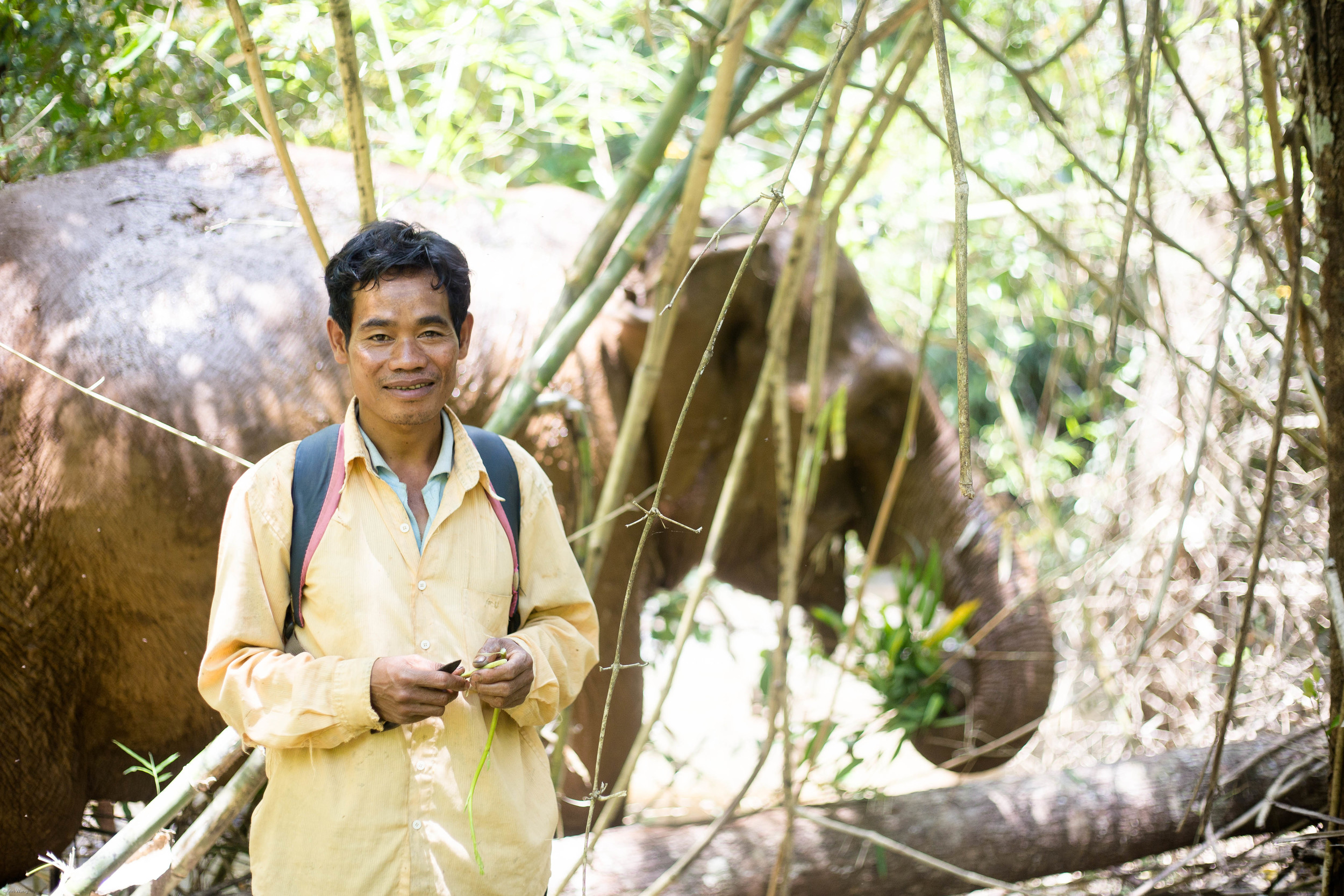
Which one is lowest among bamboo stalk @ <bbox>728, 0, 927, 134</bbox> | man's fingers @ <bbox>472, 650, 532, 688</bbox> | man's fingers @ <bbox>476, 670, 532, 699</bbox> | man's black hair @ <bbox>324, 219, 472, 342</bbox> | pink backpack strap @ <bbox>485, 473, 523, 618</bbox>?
man's fingers @ <bbox>476, 670, 532, 699</bbox>

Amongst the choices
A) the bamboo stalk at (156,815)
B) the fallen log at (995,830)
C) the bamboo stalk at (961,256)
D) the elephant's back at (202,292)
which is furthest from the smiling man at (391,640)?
the fallen log at (995,830)

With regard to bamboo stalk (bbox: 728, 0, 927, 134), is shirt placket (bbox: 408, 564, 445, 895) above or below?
below

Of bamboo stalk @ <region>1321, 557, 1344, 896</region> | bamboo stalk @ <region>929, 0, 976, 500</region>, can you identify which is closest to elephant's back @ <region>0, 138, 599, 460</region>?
bamboo stalk @ <region>929, 0, 976, 500</region>

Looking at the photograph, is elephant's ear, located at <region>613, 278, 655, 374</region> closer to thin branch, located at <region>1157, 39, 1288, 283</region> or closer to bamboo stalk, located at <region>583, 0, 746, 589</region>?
bamboo stalk, located at <region>583, 0, 746, 589</region>

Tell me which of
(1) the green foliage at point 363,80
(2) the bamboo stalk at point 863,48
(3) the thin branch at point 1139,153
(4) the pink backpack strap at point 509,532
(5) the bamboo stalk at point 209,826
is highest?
(1) the green foliage at point 363,80

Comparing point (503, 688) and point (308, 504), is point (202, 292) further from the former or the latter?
point (503, 688)

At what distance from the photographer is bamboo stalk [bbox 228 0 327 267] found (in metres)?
1.84

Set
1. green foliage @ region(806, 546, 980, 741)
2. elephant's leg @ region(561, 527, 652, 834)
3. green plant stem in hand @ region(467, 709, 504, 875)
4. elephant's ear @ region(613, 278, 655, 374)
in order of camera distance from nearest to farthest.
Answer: green plant stem in hand @ region(467, 709, 504, 875), elephant's leg @ region(561, 527, 652, 834), elephant's ear @ region(613, 278, 655, 374), green foliage @ region(806, 546, 980, 741)

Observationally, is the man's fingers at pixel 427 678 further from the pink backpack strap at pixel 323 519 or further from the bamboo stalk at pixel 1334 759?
the bamboo stalk at pixel 1334 759

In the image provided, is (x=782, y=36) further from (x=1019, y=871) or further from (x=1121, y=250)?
(x=1019, y=871)

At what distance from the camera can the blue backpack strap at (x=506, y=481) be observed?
1.65m

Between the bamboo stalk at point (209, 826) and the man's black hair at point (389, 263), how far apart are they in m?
0.83

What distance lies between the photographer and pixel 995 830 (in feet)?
9.55

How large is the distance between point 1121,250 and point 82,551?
7.60 feet
